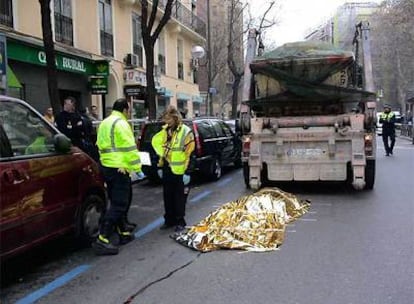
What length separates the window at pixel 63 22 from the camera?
18625 millimetres

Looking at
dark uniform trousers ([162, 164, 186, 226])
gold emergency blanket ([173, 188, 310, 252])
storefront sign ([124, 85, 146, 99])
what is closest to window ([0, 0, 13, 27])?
storefront sign ([124, 85, 146, 99])

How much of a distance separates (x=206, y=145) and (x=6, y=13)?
7185mm

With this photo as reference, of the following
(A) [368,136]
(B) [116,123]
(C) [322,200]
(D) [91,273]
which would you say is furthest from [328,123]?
(D) [91,273]

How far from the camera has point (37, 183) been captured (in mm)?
5477

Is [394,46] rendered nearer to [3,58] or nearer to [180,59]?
[180,59]

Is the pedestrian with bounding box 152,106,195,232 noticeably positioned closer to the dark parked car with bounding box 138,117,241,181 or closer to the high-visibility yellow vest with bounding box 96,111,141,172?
the high-visibility yellow vest with bounding box 96,111,141,172

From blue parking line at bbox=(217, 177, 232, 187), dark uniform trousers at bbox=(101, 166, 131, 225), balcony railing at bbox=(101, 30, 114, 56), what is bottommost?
blue parking line at bbox=(217, 177, 232, 187)

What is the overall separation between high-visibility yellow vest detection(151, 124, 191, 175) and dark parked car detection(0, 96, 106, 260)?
1.32 metres

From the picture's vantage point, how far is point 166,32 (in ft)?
101

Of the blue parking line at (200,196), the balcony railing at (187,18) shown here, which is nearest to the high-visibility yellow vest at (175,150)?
the blue parking line at (200,196)

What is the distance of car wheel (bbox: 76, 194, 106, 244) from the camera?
6438mm

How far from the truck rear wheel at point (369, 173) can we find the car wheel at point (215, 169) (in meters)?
3.72

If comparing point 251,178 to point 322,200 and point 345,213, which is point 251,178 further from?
point 345,213

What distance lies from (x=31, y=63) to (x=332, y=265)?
42.3 ft
